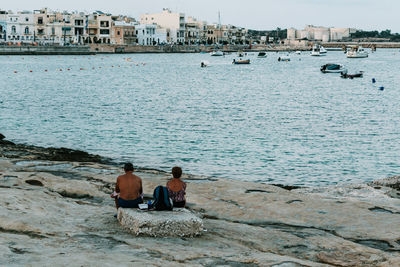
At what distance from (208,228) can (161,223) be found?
145 cm

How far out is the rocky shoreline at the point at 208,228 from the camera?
9828 millimetres

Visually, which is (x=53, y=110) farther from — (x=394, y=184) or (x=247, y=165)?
(x=394, y=184)

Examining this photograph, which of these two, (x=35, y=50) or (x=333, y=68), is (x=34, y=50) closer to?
(x=35, y=50)

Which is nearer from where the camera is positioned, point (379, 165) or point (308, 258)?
point (308, 258)

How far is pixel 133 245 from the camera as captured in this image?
10359 mm

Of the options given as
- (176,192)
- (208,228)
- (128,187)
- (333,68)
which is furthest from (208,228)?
(333,68)

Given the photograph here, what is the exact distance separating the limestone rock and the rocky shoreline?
21 cm

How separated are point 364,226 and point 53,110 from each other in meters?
45.2

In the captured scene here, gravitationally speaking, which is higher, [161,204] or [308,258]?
[161,204]

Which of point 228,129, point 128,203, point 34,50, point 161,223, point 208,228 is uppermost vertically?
point 34,50

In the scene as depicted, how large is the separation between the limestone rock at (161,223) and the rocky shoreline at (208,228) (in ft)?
0.68

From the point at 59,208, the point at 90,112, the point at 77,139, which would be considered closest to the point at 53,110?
the point at 90,112

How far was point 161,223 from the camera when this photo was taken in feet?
36.3

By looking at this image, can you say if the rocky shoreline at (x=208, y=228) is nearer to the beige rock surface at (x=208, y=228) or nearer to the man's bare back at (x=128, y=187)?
the beige rock surface at (x=208, y=228)
